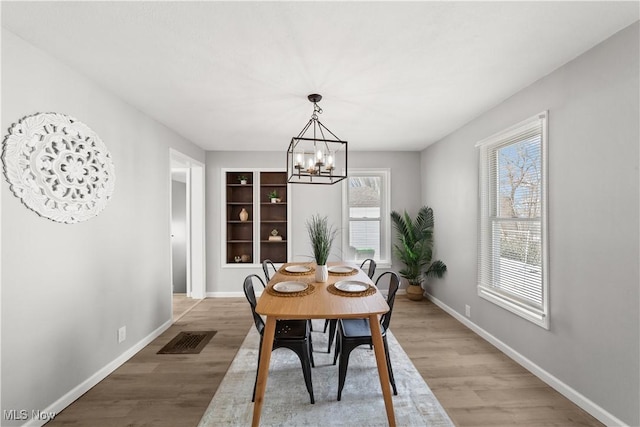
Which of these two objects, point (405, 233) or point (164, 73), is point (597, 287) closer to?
point (405, 233)

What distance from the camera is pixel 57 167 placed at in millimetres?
1907

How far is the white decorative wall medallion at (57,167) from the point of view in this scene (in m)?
1.71

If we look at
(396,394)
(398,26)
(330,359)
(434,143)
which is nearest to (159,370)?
(330,359)

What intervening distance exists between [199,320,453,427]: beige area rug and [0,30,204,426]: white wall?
1087 mm

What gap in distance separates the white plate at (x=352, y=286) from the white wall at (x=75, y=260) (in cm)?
197

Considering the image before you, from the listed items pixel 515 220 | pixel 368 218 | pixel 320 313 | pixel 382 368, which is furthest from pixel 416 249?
pixel 320 313

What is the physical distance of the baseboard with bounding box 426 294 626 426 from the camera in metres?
1.82

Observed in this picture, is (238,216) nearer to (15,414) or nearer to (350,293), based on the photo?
(350,293)

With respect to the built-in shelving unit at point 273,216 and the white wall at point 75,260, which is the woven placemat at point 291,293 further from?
the built-in shelving unit at point 273,216

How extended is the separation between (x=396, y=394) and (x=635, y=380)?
54.9 inches

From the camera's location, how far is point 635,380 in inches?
65.2

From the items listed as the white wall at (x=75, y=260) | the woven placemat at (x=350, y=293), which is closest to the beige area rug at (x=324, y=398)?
the woven placemat at (x=350, y=293)

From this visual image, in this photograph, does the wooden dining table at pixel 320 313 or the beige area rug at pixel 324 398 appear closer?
the wooden dining table at pixel 320 313

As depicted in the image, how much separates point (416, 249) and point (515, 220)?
6.36 feet
